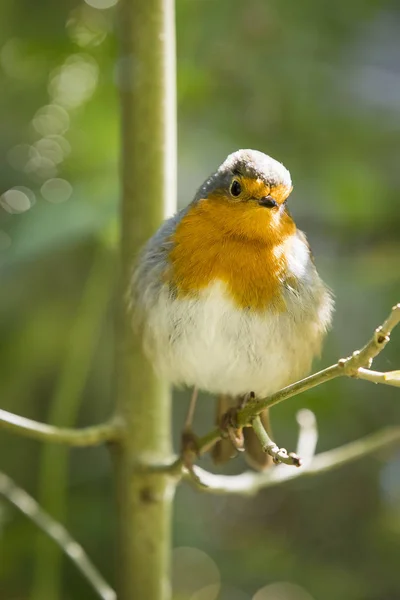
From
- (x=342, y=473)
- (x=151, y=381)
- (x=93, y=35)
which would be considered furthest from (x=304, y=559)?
(x=93, y=35)

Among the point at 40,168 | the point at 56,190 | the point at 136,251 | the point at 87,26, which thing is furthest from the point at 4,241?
the point at 87,26

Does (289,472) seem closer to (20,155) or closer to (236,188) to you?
(236,188)

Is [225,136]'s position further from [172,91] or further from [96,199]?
[172,91]

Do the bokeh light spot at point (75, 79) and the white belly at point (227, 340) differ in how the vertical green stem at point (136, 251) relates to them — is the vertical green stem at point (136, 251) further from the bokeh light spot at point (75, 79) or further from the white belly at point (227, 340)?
the bokeh light spot at point (75, 79)

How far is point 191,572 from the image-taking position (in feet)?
9.48

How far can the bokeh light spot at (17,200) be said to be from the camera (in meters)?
2.67

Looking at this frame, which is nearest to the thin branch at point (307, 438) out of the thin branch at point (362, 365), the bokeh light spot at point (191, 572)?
the thin branch at point (362, 365)

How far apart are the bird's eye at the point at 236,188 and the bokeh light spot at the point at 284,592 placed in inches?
56.4

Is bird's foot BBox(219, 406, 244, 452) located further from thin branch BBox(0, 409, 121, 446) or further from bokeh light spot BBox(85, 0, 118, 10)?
bokeh light spot BBox(85, 0, 118, 10)

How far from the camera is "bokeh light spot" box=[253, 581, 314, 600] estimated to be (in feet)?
8.85

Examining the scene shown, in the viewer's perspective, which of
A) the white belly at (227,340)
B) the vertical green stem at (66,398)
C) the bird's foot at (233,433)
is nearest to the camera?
the bird's foot at (233,433)

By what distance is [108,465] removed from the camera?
2969 millimetres

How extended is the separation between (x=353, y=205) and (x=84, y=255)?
97 centimetres

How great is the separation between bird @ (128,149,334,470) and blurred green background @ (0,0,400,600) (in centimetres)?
49
